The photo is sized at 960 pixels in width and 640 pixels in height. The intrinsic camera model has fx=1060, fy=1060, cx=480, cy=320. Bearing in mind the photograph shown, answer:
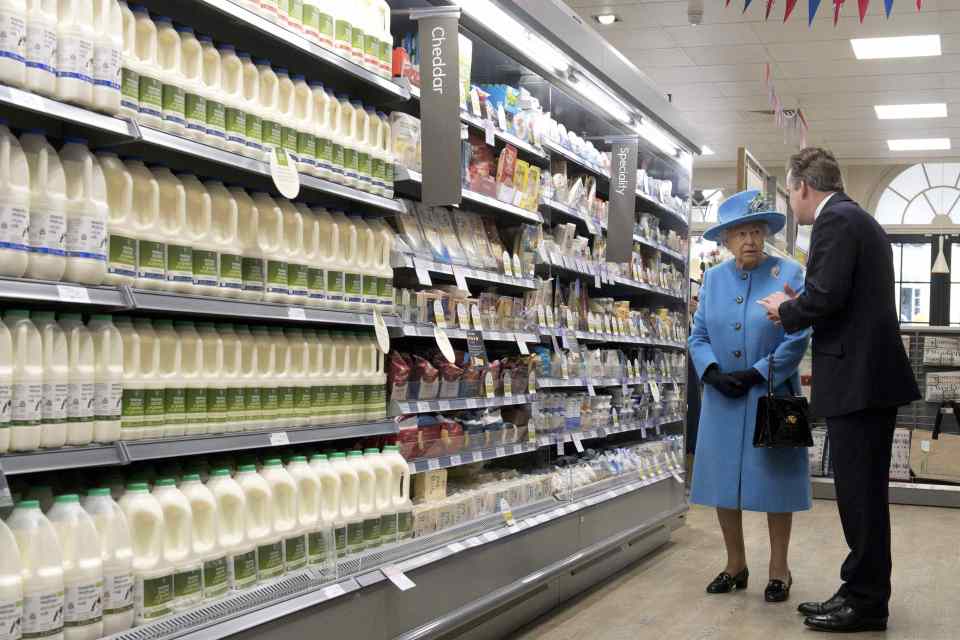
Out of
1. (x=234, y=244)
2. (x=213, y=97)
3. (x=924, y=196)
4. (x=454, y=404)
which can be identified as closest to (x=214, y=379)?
(x=234, y=244)

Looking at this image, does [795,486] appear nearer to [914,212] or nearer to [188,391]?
[188,391]

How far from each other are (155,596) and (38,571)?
366 mm

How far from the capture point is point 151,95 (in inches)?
105

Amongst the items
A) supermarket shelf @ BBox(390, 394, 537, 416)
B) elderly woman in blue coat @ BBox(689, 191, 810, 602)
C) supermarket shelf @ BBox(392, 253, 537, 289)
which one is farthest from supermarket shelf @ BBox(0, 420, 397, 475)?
elderly woman in blue coat @ BBox(689, 191, 810, 602)

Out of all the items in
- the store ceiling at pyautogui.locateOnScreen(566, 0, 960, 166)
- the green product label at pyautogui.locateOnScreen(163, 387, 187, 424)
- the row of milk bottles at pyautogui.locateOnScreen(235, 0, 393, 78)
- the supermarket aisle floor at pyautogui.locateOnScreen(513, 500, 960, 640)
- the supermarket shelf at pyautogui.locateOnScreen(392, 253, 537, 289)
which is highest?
the store ceiling at pyautogui.locateOnScreen(566, 0, 960, 166)

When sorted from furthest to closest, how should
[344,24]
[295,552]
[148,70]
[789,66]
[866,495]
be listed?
1. [789,66]
2. [866,495]
3. [344,24]
4. [295,552]
5. [148,70]

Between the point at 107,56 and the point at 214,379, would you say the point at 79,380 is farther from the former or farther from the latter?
the point at 107,56

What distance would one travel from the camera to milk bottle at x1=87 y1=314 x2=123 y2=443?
247 centimetres

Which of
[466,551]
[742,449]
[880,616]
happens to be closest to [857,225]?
[742,449]

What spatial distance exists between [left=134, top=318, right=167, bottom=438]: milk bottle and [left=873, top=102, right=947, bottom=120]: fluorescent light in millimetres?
11746

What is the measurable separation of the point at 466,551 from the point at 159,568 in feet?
5.20

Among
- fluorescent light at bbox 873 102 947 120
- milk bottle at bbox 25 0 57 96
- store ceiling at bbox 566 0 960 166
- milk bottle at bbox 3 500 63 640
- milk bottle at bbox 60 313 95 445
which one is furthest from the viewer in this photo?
fluorescent light at bbox 873 102 947 120

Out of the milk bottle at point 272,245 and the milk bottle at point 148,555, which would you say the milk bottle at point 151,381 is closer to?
the milk bottle at point 148,555

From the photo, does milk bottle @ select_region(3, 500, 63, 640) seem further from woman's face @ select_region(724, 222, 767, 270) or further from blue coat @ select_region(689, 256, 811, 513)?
woman's face @ select_region(724, 222, 767, 270)
